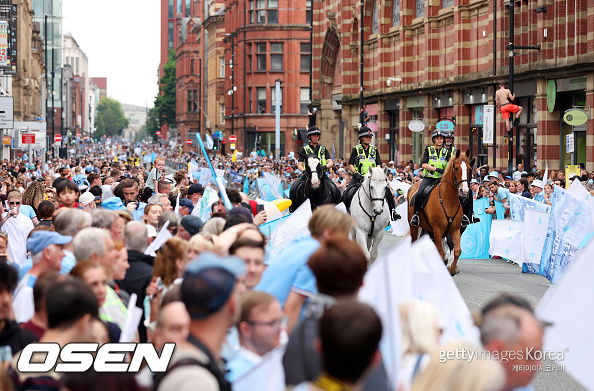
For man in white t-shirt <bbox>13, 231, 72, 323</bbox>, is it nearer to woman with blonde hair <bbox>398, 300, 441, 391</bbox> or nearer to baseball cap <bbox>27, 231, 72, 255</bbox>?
baseball cap <bbox>27, 231, 72, 255</bbox>

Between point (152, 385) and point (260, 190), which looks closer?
point (152, 385)

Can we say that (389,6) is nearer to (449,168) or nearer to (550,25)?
(550,25)

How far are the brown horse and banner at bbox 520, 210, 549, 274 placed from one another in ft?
7.54

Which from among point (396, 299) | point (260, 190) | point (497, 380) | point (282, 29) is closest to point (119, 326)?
point (396, 299)

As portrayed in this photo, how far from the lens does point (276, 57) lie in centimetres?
9419

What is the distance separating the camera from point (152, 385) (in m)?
4.28

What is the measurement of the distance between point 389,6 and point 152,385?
50.9m

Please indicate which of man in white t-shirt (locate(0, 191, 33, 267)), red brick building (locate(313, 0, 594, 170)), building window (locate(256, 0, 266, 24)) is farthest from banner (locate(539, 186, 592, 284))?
building window (locate(256, 0, 266, 24))

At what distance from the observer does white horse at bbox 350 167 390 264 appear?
1588cm

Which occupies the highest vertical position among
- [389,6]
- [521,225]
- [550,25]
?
[389,6]

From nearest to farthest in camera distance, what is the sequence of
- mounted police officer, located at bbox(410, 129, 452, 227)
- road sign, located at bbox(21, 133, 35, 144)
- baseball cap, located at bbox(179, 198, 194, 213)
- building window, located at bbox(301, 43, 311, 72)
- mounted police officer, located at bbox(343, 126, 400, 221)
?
baseball cap, located at bbox(179, 198, 194, 213), mounted police officer, located at bbox(410, 129, 452, 227), mounted police officer, located at bbox(343, 126, 400, 221), road sign, located at bbox(21, 133, 35, 144), building window, located at bbox(301, 43, 311, 72)

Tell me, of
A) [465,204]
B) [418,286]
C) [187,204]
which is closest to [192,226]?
[418,286]

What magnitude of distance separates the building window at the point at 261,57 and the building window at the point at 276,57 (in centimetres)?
69

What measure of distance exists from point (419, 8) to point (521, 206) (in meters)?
31.2
